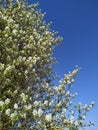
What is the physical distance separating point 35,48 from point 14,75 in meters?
3.11

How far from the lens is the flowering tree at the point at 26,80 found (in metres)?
14.3

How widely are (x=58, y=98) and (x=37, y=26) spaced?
680 centimetres

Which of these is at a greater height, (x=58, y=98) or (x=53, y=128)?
(x=58, y=98)

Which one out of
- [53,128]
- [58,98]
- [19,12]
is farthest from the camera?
[19,12]

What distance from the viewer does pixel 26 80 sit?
703 inches

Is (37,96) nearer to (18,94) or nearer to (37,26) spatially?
(18,94)

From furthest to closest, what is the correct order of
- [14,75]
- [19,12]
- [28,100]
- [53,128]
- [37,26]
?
[37,26] < [19,12] < [14,75] < [28,100] < [53,128]

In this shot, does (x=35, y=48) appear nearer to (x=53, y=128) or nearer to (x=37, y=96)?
(x=37, y=96)

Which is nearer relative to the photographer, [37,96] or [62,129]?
[62,129]

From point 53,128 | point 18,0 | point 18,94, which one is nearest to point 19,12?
point 18,0

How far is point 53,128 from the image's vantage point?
47.9ft

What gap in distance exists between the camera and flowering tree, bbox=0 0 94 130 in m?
14.3

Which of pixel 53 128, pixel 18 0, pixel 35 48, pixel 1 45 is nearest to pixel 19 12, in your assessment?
pixel 18 0

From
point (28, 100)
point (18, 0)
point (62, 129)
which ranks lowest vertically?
point (62, 129)
